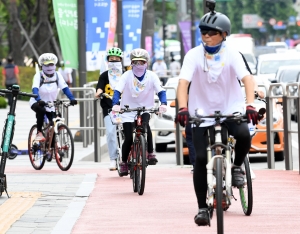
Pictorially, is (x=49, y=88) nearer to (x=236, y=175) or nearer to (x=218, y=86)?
(x=236, y=175)

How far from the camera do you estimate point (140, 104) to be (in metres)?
13.0

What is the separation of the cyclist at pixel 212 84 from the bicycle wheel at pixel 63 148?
7.19 metres

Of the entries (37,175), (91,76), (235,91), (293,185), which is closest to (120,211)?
(235,91)

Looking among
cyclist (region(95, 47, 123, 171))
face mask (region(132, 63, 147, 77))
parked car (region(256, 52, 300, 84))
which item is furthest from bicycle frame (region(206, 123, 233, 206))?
parked car (region(256, 52, 300, 84))

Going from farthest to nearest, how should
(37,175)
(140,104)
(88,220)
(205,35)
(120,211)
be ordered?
(37,175) → (140,104) → (120,211) → (88,220) → (205,35)

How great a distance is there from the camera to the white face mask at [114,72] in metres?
14.7

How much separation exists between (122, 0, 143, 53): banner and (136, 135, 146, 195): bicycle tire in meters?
16.0

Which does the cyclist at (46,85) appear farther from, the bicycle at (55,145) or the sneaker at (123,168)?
the sneaker at (123,168)

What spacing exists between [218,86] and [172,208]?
2485 mm

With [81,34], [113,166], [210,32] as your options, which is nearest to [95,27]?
[81,34]

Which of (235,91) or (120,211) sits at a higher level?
(235,91)

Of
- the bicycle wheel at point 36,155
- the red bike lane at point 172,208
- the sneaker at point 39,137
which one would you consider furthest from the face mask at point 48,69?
the red bike lane at point 172,208

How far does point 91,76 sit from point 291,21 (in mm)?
77709

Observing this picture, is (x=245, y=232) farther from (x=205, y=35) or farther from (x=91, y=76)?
(x=91, y=76)
